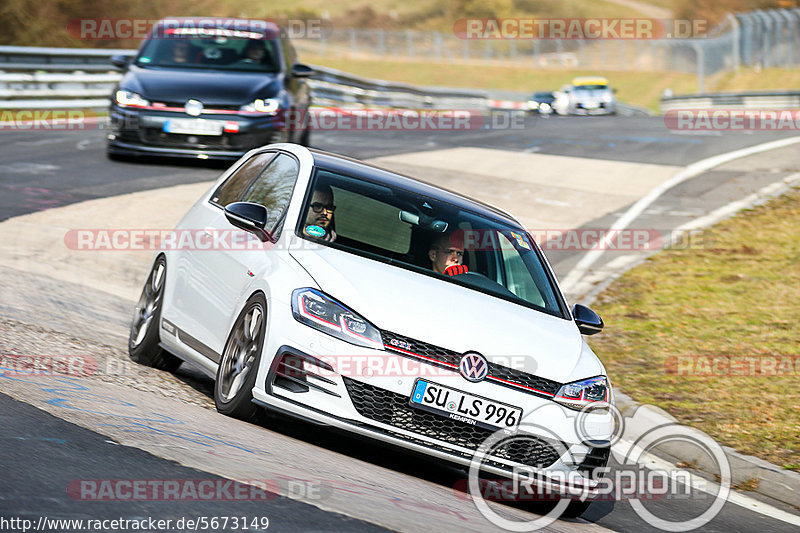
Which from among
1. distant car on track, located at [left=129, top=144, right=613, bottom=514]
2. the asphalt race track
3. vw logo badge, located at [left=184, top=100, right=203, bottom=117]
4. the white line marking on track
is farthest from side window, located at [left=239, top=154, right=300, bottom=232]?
vw logo badge, located at [left=184, top=100, right=203, bottom=117]

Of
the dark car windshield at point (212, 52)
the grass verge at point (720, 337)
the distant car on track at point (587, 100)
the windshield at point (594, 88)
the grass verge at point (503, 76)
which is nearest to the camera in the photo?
the grass verge at point (720, 337)

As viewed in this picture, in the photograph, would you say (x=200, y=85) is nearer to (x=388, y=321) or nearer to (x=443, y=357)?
(x=388, y=321)

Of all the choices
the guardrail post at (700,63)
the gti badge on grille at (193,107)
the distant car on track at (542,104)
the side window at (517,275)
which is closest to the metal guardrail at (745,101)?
the distant car on track at (542,104)

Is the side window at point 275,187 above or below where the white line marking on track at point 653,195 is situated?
above

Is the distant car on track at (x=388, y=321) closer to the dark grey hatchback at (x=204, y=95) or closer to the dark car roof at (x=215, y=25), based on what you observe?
the dark grey hatchback at (x=204, y=95)

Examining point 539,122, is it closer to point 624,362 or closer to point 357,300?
point 624,362

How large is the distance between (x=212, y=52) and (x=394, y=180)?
30.9 ft

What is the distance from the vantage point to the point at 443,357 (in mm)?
5609

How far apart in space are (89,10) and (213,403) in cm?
3216

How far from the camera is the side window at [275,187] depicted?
688 centimetres

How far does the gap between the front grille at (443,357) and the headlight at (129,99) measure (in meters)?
10.2

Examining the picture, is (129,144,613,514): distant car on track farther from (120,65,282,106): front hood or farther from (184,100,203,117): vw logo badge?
(120,65,282,106): front hood

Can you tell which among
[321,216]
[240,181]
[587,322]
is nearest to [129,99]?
[240,181]

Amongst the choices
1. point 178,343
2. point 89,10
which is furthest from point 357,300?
point 89,10
